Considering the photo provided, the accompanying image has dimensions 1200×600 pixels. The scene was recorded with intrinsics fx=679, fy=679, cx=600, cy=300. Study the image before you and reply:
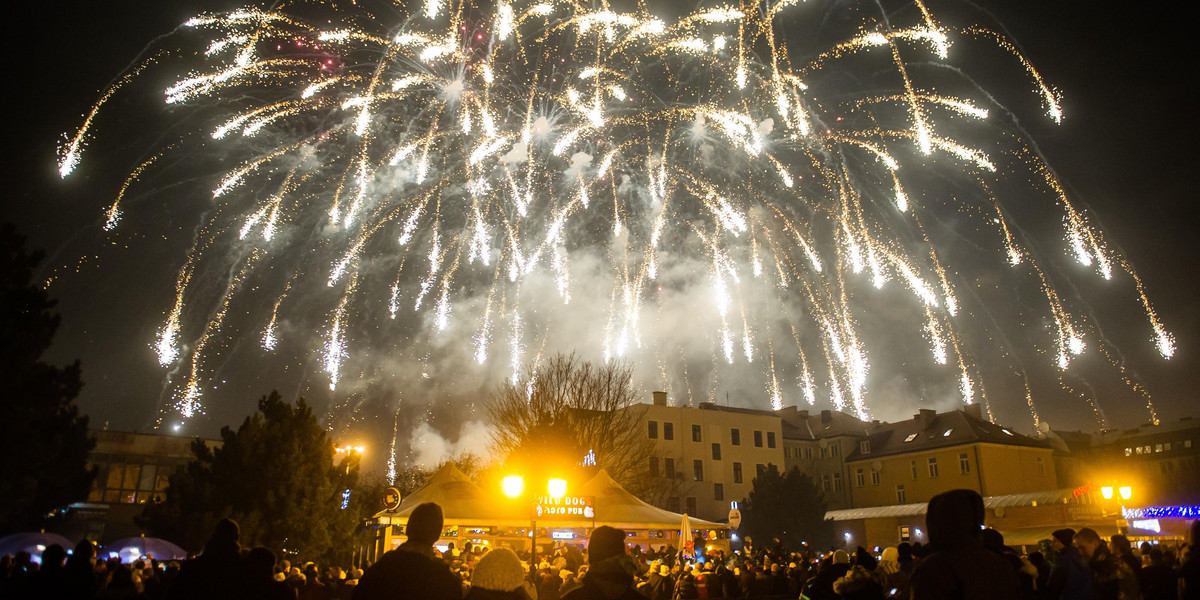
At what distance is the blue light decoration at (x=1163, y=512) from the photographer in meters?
21.1

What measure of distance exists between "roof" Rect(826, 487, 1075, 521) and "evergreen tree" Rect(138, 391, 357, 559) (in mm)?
18801

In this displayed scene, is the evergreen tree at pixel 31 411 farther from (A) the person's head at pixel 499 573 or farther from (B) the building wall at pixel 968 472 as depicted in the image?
(B) the building wall at pixel 968 472

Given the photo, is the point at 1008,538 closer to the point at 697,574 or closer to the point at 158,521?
the point at 697,574

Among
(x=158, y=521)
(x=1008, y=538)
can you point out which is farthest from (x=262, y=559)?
(x=1008, y=538)

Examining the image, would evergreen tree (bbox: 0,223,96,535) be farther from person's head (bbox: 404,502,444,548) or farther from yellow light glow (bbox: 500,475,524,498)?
person's head (bbox: 404,502,444,548)

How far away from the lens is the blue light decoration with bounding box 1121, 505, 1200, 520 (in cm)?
2112

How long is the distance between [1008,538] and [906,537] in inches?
465

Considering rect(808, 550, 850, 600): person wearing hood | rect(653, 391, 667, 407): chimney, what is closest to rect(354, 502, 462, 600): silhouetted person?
rect(808, 550, 850, 600): person wearing hood

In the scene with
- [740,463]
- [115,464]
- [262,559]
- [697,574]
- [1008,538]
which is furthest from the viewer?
[740,463]

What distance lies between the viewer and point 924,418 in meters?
52.5

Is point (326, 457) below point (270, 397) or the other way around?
below

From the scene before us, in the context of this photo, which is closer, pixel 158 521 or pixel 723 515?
pixel 158 521

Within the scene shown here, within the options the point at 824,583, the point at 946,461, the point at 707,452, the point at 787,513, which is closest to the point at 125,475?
the point at 707,452

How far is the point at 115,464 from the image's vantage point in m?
40.6
